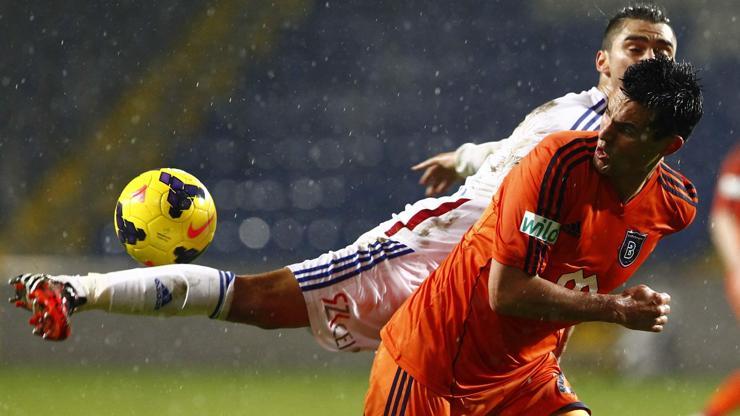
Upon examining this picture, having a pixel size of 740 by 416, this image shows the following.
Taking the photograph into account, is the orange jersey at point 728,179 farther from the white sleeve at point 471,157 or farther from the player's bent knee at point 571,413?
the player's bent knee at point 571,413

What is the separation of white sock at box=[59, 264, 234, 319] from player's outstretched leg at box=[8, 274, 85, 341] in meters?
0.09

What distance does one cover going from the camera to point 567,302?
3062 mm

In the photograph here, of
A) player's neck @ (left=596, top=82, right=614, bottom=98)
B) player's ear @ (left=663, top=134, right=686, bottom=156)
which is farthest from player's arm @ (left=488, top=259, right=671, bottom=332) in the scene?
player's neck @ (left=596, top=82, right=614, bottom=98)

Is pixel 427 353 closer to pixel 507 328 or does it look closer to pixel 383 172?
pixel 507 328

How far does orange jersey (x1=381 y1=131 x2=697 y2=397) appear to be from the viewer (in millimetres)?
3064

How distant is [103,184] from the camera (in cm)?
1045

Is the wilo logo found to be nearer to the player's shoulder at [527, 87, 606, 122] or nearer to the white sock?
the player's shoulder at [527, 87, 606, 122]

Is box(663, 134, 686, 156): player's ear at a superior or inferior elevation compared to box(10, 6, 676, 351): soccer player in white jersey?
superior

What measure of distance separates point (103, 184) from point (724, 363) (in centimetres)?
574

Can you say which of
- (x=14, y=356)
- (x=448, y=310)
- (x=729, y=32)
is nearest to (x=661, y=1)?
(x=729, y=32)

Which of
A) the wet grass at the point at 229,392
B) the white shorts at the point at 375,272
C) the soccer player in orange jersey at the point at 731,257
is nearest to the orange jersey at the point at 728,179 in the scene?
the soccer player in orange jersey at the point at 731,257

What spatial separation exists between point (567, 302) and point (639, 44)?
1.60 metres

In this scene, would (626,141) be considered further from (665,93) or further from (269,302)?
(269,302)

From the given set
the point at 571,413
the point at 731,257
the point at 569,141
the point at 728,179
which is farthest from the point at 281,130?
the point at 569,141
